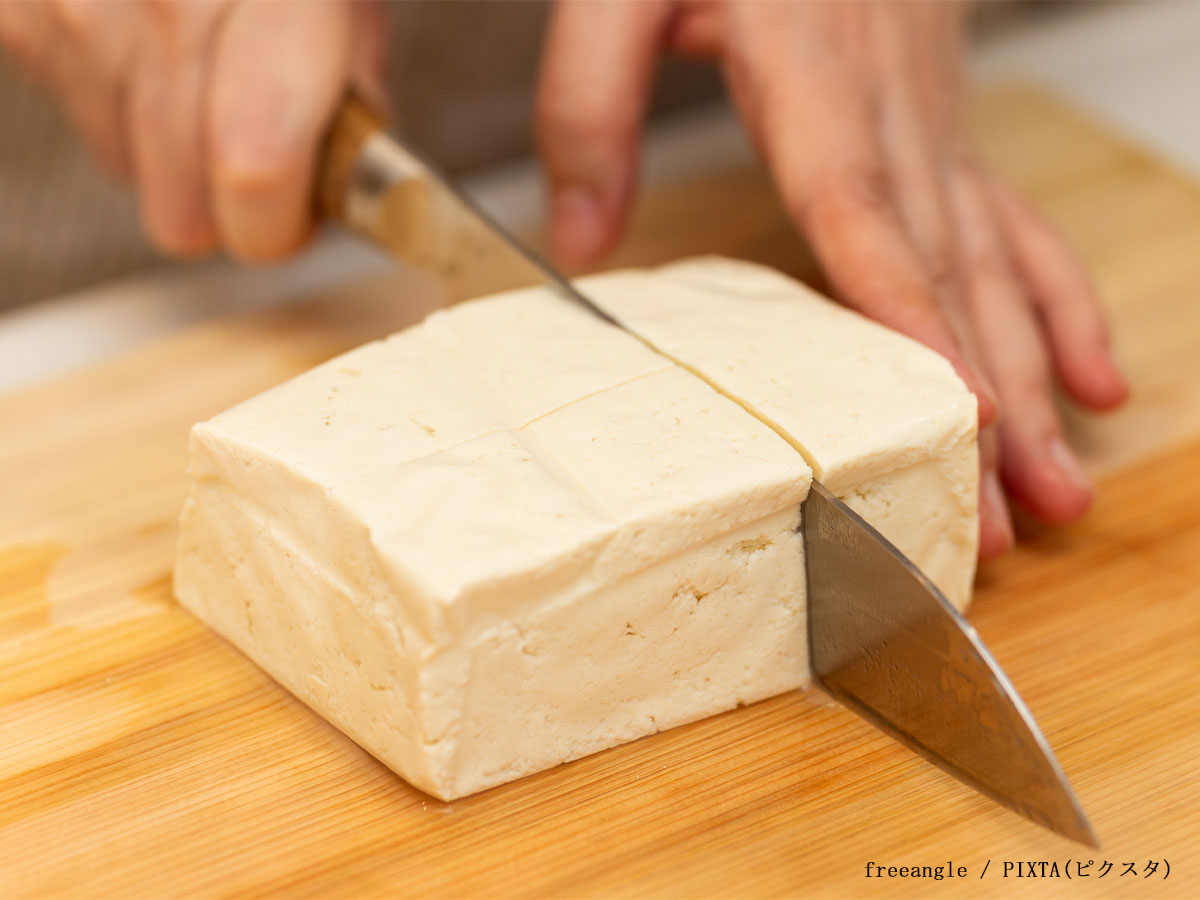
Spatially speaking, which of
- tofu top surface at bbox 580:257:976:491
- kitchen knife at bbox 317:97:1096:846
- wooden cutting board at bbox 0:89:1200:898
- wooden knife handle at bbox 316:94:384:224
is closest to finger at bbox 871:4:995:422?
tofu top surface at bbox 580:257:976:491

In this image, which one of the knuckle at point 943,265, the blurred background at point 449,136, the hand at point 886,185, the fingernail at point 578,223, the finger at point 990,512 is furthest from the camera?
the blurred background at point 449,136

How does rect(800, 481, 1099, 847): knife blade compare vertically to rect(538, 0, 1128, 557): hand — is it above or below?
below

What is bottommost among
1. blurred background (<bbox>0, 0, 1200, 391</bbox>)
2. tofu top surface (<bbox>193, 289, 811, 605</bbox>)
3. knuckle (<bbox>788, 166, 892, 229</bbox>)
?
blurred background (<bbox>0, 0, 1200, 391</bbox>)

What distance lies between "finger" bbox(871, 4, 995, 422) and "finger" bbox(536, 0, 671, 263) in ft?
1.27

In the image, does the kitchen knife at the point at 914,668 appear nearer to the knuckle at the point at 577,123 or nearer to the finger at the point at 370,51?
the knuckle at the point at 577,123

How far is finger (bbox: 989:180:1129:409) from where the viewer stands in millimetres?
1998

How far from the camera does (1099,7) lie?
131 inches

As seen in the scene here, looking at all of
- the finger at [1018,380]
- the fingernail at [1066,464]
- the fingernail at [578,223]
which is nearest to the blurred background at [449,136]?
the fingernail at [578,223]

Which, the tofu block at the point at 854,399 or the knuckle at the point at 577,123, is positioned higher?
the knuckle at the point at 577,123

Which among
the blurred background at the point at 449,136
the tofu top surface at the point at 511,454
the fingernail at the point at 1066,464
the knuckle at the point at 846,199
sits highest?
the knuckle at the point at 846,199

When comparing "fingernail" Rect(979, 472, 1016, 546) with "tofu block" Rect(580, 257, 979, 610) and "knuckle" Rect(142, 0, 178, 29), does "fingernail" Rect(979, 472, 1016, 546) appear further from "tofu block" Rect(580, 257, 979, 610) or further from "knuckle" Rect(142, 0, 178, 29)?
"knuckle" Rect(142, 0, 178, 29)

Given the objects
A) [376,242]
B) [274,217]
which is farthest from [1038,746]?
[274,217]

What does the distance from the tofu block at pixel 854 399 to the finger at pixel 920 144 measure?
9.6 inches

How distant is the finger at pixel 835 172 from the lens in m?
1.77
